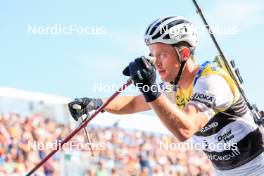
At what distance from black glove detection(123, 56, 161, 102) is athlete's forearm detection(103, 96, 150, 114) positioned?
2.15 m

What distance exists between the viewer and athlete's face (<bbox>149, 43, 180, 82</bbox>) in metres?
4.41

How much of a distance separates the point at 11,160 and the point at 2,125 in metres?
0.65

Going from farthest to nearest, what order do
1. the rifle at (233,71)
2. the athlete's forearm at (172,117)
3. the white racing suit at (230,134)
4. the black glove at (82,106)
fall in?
the black glove at (82,106) < the rifle at (233,71) < the white racing suit at (230,134) < the athlete's forearm at (172,117)

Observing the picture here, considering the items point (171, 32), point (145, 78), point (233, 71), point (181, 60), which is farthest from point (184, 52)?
point (145, 78)

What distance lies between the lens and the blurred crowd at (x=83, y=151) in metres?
8.49

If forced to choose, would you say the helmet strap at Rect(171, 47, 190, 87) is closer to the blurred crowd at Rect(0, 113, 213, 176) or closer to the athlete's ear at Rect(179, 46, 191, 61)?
the athlete's ear at Rect(179, 46, 191, 61)

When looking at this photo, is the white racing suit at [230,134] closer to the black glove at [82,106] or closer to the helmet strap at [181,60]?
the helmet strap at [181,60]

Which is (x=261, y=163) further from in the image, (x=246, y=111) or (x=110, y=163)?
(x=110, y=163)

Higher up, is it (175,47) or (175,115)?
(175,47)

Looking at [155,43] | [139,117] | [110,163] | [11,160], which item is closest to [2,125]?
[11,160]

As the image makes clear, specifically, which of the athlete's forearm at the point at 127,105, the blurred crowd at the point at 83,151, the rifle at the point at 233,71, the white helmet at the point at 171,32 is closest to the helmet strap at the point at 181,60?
the white helmet at the point at 171,32

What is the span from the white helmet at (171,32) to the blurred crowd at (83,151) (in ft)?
5.80

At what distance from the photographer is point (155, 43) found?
449 centimetres

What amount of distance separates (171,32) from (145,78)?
4.03ft
